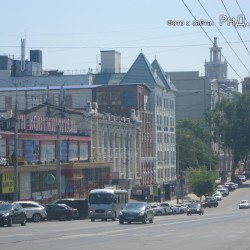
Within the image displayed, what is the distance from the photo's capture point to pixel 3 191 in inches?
2594

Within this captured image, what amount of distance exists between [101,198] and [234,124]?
81584mm

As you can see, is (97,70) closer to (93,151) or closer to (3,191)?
(93,151)

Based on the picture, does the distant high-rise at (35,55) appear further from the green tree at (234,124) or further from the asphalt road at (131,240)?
the asphalt road at (131,240)

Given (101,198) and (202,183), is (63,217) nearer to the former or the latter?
(101,198)

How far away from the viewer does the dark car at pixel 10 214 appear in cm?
4569

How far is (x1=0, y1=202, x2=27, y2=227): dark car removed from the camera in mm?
45688

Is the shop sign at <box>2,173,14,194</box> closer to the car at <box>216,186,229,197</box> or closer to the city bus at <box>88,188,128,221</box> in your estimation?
the city bus at <box>88,188,128,221</box>

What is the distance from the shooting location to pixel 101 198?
59.7 m

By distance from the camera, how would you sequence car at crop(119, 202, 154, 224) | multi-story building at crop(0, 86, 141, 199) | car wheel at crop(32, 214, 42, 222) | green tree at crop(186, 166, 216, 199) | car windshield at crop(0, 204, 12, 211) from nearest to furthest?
1. car windshield at crop(0, 204, 12, 211)
2. car at crop(119, 202, 154, 224)
3. car wheel at crop(32, 214, 42, 222)
4. multi-story building at crop(0, 86, 141, 199)
5. green tree at crop(186, 166, 216, 199)

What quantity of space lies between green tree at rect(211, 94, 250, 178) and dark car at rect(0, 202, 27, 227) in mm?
93380

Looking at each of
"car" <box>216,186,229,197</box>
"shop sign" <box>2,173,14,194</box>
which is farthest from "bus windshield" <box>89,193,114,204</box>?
"car" <box>216,186,229,197</box>

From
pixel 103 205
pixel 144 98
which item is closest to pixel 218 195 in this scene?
pixel 144 98

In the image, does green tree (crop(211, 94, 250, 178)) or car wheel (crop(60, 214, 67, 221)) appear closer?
car wheel (crop(60, 214, 67, 221))

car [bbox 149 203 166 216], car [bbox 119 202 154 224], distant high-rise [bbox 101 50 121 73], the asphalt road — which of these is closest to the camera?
the asphalt road
